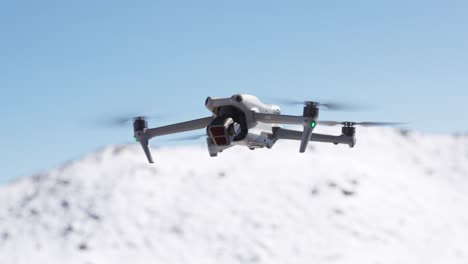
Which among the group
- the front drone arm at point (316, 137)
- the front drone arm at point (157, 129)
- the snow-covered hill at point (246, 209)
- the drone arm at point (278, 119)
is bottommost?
the snow-covered hill at point (246, 209)

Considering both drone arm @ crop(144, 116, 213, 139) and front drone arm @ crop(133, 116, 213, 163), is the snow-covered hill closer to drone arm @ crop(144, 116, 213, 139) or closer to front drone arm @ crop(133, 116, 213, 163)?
front drone arm @ crop(133, 116, 213, 163)

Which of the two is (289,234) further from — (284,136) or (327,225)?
(284,136)

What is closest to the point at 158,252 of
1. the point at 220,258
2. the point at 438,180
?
the point at 220,258

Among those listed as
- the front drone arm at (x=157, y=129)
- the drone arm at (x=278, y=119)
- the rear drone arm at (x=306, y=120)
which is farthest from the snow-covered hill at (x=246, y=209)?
the rear drone arm at (x=306, y=120)

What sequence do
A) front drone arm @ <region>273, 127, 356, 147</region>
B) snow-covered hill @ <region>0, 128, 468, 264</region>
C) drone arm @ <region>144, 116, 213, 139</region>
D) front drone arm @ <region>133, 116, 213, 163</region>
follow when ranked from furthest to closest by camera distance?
snow-covered hill @ <region>0, 128, 468, 264</region>
front drone arm @ <region>273, 127, 356, 147</region>
front drone arm @ <region>133, 116, 213, 163</region>
drone arm @ <region>144, 116, 213, 139</region>

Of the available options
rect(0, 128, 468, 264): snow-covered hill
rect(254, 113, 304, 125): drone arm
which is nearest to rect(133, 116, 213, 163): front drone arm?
rect(254, 113, 304, 125): drone arm

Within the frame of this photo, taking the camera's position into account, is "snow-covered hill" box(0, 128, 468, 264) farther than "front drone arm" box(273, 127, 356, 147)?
Yes

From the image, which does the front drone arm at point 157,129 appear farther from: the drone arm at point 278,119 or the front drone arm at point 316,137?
the front drone arm at point 316,137
